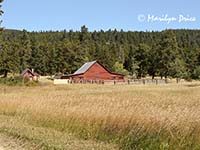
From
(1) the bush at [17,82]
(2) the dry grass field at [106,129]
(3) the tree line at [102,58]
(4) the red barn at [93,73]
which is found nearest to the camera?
(2) the dry grass field at [106,129]

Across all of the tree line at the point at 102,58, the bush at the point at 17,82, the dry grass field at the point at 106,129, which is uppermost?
the tree line at the point at 102,58

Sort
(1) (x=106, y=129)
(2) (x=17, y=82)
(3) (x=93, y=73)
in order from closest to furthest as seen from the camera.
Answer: (1) (x=106, y=129)
(2) (x=17, y=82)
(3) (x=93, y=73)

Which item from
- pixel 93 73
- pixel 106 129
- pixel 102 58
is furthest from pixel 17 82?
pixel 102 58

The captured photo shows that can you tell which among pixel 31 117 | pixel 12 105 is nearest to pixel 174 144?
pixel 31 117

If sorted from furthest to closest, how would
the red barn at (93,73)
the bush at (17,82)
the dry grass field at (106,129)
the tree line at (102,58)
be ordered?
the tree line at (102,58) < the red barn at (93,73) < the bush at (17,82) < the dry grass field at (106,129)

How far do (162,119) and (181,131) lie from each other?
54.2 inches

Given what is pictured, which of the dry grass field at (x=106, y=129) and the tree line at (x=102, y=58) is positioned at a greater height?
the tree line at (x=102, y=58)

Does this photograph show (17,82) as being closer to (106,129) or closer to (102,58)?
(106,129)

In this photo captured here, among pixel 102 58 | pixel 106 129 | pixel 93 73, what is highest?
pixel 102 58

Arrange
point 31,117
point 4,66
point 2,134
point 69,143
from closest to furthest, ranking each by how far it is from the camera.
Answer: point 69,143 → point 2,134 → point 31,117 → point 4,66

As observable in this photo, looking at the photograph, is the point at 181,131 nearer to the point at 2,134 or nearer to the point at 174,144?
the point at 174,144

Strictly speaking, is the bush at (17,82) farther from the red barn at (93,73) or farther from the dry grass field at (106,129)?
the red barn at (93,73)

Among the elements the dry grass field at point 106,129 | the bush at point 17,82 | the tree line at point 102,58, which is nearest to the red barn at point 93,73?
the tree line at point 102,58

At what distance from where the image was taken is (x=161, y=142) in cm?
984
